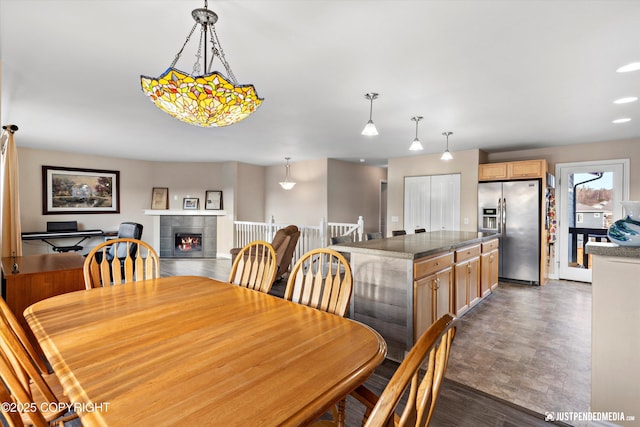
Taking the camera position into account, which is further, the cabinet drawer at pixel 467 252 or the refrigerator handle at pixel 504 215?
the refrigerator handle at pixel 504 215

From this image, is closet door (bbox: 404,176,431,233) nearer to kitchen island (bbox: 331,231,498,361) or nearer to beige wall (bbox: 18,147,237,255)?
kitchen island (bbox: 331,231,498,361)

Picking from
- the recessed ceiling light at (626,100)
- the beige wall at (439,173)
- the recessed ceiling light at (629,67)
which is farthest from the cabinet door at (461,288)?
the beige wall at (439,173)

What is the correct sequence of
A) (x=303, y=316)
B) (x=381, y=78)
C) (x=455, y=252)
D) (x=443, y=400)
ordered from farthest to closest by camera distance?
(x=455, y=252) < (x=381, y=78) < (x=443, y=400) < (x=303, y=316)

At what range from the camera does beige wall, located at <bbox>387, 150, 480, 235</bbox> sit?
5742 millimetres

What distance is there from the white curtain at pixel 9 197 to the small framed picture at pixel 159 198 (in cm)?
470

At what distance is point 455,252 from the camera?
3246 mm

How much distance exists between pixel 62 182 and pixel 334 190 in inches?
227

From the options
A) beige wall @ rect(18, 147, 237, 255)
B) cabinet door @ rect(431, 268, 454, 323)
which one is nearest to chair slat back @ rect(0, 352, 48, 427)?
cabinet door @ rect(431, 268, 454, 323)

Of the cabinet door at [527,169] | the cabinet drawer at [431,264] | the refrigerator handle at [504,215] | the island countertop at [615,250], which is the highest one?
the cabinet door at [527,169]

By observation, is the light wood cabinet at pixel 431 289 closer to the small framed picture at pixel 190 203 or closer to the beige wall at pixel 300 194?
the beige wall at pixel 300 194

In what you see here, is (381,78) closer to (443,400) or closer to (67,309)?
(443,400)

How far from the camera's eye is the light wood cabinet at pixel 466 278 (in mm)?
3277

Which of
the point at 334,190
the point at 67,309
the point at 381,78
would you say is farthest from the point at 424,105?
the point at 334,190

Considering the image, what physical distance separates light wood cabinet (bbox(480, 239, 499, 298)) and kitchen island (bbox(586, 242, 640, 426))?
7.30 feet
